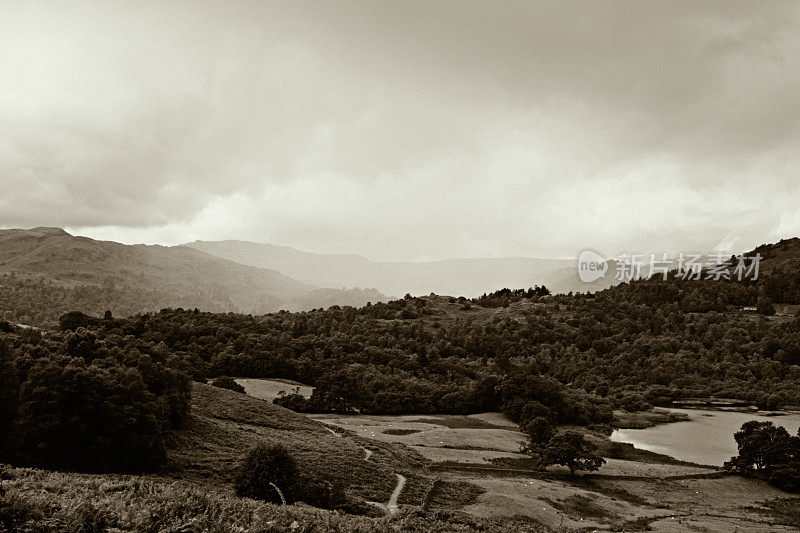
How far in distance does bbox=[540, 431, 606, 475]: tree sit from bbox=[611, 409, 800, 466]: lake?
29.1m

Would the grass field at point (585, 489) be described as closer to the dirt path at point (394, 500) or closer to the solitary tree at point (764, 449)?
the dirt path at point (394, 500)

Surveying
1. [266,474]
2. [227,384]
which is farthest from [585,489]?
[227,384]

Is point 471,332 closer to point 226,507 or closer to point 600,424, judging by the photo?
point 600,424

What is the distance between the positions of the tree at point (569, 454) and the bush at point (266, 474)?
42.8m

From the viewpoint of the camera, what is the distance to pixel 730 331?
603 feet

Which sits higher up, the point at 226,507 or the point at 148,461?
the point at 226,507

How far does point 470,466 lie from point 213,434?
3376 cm

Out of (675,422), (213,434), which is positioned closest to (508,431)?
(675,422)

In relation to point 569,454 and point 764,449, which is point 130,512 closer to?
point 569,454

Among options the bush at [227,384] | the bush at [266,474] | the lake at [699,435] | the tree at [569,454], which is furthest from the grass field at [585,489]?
the bush at [227,384]

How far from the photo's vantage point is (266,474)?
41156 mm

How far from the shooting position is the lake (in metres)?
97.6

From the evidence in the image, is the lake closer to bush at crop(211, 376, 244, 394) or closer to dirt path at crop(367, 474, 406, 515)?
dirt path at crop(367, 474, 406, 515)

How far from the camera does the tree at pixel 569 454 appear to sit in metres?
73.0
